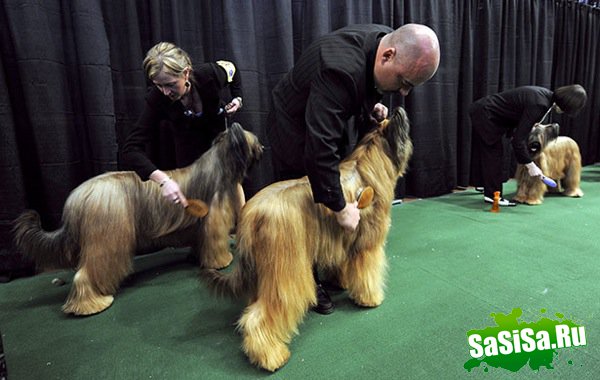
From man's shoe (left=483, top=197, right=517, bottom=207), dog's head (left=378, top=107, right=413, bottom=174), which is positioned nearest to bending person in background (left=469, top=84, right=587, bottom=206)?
man's shoe (left=483, top=197, right=517, bottom=207)

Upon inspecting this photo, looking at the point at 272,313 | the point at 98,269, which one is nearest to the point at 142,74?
the point at 98,269

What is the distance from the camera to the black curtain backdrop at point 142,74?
221 centimetres

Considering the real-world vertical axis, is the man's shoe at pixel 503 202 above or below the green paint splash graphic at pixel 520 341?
below

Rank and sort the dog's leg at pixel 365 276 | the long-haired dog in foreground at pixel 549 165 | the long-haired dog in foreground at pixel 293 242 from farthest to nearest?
the long-haired dog in foreground at pixel 549 165 < the dog's leg at pixel 365 276 < the long-haired dog in foreground at pixel 293 242

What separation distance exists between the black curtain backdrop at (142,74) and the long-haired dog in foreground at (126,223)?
0.59 m

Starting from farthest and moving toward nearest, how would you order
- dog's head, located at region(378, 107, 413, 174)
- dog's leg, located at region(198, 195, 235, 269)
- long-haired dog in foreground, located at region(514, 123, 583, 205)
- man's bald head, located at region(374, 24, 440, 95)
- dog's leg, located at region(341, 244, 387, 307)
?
1. long-haired dog in foreground, located at region(514, 123, 583, 205)
2. dog's leg, located at region(198, 195, 235, 269)
3. dog's leg, located at region(341, 244, 387, 307)
4. dog's head, located at region(378, 107, 413, 174)
5. man's bald head, located at region(374, 24, 440, 95)

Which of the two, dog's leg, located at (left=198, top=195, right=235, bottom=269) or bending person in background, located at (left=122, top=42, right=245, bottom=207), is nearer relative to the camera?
bending person in background, located at (left=122, top=42, right=245, bottom=207)

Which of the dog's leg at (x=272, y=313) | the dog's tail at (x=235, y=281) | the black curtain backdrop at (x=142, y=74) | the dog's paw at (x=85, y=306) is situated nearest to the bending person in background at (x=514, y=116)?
the black curtain backdrop at (x=142, y=74)

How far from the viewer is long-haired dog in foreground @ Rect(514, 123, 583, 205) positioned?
371 centimetres

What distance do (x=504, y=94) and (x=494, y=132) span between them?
409 millimetres

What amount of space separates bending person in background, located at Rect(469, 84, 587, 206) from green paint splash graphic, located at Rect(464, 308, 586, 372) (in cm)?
222

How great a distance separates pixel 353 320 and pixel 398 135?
96cm

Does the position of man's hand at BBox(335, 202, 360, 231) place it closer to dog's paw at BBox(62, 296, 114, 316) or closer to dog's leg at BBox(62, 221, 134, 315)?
dog's leg at BBox(62, 221, 134, 315)

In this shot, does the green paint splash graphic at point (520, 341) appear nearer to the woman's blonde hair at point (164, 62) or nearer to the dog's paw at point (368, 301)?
the dog's paw at point (368, 301)
